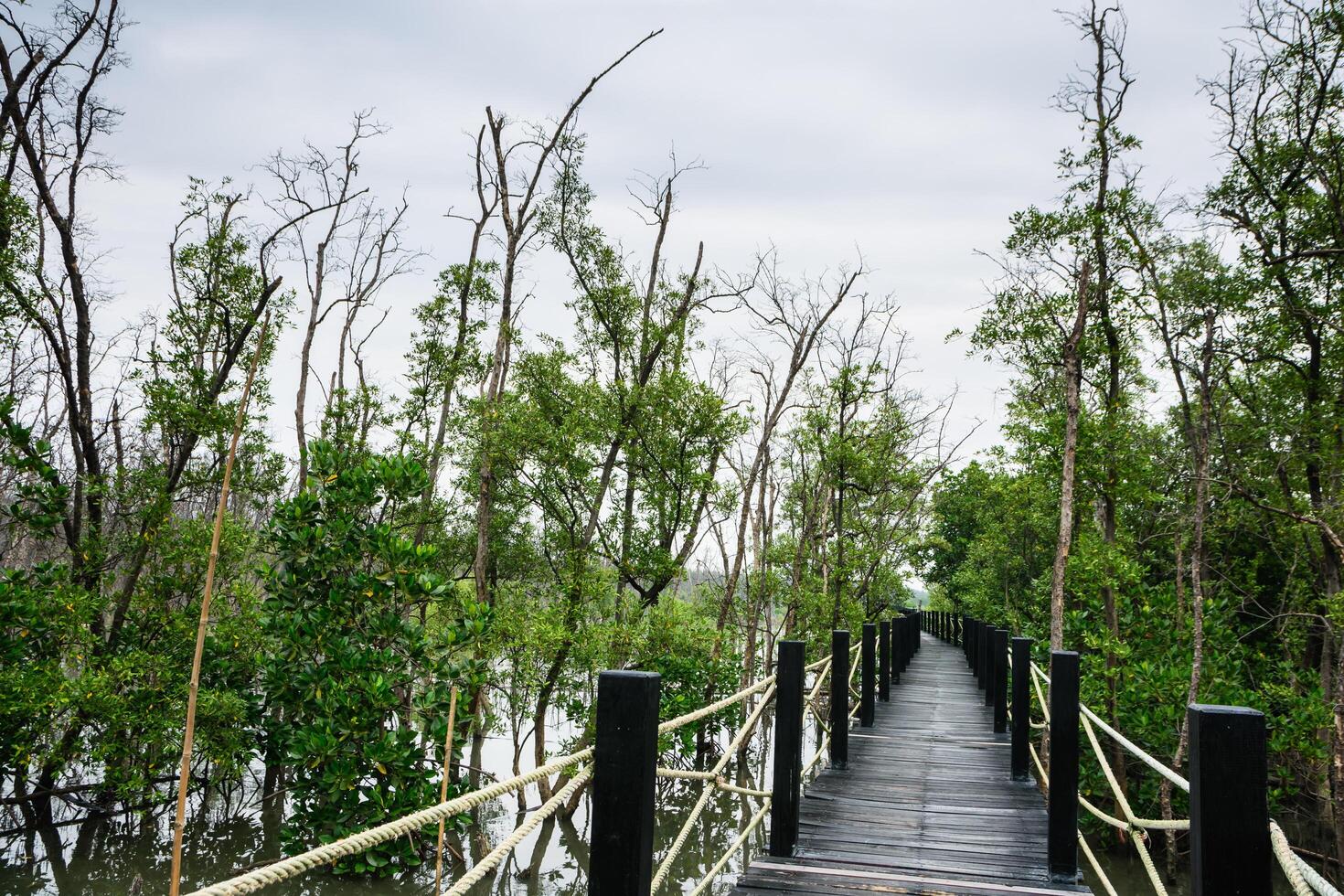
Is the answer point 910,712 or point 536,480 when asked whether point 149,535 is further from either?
point 910,712

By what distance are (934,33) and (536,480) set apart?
10.1 m

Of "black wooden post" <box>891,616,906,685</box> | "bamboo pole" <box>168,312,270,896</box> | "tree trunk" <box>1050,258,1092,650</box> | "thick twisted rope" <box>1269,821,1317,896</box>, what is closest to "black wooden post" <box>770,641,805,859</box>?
"thick twisted rope" <box>1269,821,1317,896</box>

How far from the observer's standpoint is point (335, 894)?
35.2 feet

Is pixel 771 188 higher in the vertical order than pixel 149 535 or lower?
higher

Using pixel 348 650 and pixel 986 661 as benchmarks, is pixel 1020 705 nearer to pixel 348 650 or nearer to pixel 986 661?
pixel 986 661

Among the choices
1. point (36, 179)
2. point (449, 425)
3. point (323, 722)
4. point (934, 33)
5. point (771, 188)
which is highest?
point (771, 188)

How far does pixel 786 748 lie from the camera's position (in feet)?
15.3

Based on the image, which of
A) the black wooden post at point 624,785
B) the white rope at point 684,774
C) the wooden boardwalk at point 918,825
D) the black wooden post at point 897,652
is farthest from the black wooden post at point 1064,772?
the black wooden post at point 897,652

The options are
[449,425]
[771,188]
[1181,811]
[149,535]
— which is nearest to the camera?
[149,535]

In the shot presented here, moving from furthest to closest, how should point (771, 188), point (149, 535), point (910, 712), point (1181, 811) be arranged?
point (771, 188) < point (1181, 811) < point (910, 712) < point (149, 535)

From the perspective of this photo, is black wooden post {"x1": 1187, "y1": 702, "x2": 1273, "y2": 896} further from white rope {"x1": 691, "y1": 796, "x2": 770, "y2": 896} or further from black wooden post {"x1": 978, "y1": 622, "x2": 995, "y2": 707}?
black wooden post {"x1": 978, "y1": 622, "x2": 995, "y2": 707}

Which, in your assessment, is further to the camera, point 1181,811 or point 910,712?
point 1181,811

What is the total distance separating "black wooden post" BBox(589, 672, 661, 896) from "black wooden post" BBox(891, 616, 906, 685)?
13.3 meters

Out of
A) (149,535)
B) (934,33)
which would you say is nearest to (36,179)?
(149,535)
